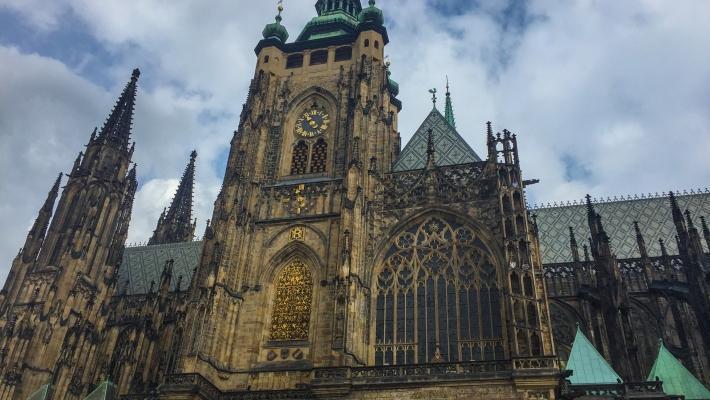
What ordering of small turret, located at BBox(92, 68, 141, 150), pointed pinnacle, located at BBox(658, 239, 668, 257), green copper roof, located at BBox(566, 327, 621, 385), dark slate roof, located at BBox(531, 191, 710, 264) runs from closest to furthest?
green copper roof, located at BBox(566, 327, 621, 385) < pointed pinnacle, located at BBox(658, 239, 668, 257) < dark slate roof, located at BBox(531, 191, 710, 264) < small turret, located at BBox(92, 68, 141, 150)

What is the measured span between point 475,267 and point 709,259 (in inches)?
420

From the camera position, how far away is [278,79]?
1319 inches

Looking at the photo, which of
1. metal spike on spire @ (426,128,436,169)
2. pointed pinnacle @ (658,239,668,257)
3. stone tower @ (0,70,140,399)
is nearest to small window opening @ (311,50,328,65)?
metal spike on spire @ (426,128,436,169)

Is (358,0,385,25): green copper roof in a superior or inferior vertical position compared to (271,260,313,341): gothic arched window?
superior

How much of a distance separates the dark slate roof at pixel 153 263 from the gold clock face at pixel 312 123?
13.7 metres

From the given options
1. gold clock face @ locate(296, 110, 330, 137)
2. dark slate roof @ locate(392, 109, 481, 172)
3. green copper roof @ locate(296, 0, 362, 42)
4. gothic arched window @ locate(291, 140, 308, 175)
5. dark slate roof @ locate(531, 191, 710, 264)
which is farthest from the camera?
green copper roof @ locate(296, 0, 362, 42)

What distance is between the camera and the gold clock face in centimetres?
3155

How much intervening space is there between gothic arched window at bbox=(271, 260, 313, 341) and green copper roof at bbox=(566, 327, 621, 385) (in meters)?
10.1

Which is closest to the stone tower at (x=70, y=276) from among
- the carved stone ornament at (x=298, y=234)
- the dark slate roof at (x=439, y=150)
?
the carved stone ornament at (x=298, y=234)

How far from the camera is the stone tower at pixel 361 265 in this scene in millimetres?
21922

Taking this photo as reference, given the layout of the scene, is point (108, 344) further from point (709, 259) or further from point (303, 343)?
point (709, 259)

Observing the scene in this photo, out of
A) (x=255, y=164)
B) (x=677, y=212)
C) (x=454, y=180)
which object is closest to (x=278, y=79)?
(x=255, y=164)

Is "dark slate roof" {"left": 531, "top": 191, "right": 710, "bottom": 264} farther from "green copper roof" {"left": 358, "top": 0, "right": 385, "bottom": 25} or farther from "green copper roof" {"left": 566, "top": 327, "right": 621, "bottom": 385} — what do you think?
"green copper roof" {"left": 358, "top": 0, "right": 385, "bottom": 25}

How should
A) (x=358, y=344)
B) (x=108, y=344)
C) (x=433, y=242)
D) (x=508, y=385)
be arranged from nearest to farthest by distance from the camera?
(x=508, y=385) < (x=358, y=344) < (x=433, y=242) < (x=108, y=344)
